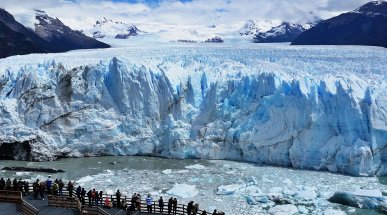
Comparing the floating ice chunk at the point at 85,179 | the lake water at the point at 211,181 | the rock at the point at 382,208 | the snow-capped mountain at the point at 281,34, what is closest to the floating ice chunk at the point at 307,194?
the lake water at the point at 211,181

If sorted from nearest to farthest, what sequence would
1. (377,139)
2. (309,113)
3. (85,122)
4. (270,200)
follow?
(270,200) < (377,139) < (309,113) < (85,122)

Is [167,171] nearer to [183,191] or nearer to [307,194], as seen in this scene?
[183,191]

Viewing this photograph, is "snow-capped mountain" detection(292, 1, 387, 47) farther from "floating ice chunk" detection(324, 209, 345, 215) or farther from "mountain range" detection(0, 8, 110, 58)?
"floating ice chunk" detection(324, 209, 345, 215)

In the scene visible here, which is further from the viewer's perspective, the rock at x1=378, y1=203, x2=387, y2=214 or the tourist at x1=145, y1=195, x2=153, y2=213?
the rock at x1=378, y1=203, x2=387, y2=214

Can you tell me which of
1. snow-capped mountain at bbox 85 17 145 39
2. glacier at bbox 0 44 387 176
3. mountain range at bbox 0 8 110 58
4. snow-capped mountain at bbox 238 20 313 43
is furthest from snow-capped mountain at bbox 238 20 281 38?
glacier at bbox 0 44 387 176

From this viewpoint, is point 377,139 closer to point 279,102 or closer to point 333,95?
point 333,95

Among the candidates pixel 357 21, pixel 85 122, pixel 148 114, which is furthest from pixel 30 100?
pixel 357 21

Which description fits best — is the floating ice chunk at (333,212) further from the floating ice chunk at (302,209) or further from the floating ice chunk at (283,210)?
the floating ice chunk at (283,210)

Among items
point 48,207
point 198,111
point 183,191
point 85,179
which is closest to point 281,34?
point 198,111
